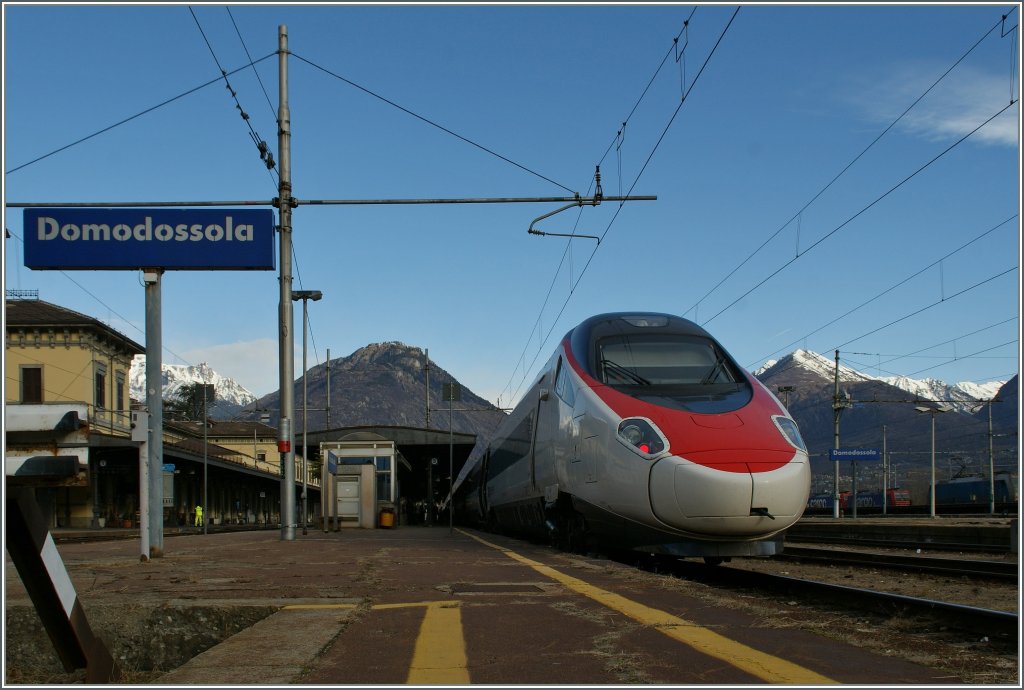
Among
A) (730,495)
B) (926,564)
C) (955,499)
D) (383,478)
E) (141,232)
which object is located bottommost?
Answer: (955,499)

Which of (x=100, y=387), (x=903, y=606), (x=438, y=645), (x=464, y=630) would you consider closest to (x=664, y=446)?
(x=903, y=606)

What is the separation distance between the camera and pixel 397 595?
8.08 m

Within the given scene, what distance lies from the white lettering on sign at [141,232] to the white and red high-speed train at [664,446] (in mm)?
5406

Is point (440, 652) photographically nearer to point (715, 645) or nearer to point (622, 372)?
point (715, 645)

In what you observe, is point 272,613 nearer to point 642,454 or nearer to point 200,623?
point 200,623

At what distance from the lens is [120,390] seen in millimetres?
47031

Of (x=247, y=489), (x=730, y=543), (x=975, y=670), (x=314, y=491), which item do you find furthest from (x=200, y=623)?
(x=314, y=491)

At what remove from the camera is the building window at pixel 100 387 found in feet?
140

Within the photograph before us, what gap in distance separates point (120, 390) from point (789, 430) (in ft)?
136

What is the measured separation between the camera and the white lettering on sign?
1513cm

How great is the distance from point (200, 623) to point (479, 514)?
28089 mm

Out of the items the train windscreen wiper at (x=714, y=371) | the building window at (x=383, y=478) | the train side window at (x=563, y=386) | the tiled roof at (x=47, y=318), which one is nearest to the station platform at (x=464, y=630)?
the train windscreen wiper at (x=714, y=371)

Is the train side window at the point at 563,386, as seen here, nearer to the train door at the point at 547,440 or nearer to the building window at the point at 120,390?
the train door at the point at 547,440

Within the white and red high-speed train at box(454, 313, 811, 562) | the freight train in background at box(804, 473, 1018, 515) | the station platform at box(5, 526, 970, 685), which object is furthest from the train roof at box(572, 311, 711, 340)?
the freight train in background at box(804, 473, 1018, 515)
